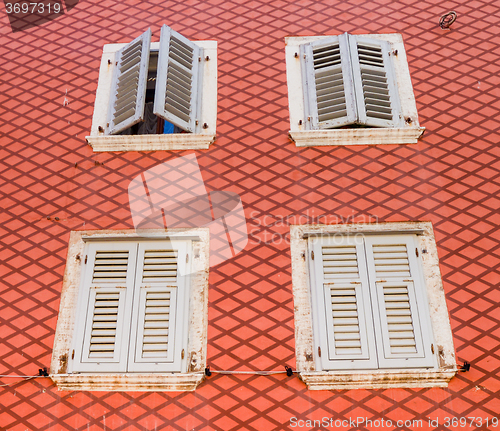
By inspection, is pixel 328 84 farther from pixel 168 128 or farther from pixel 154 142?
pixel 154 142

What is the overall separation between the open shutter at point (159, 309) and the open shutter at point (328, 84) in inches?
92.4

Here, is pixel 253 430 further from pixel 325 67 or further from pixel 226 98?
pixel 325 67

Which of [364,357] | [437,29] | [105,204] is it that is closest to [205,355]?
[364,357]

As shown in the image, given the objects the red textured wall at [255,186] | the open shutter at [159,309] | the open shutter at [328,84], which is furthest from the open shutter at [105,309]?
the open shutter at [328,84]

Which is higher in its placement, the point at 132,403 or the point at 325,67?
the point at 325,67

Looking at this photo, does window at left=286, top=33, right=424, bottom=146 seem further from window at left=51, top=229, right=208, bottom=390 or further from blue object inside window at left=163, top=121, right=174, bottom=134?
window at left=51, top=229, right=208, bottom=390

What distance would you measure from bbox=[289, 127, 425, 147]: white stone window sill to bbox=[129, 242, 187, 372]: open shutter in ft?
6.34

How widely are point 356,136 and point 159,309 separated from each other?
3027 mm

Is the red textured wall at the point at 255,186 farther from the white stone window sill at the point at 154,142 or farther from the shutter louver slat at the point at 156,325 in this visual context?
the shutter louver slat at the point at 156,325

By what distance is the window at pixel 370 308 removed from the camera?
5.20 metres

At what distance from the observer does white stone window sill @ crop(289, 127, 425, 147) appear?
6.43 meters

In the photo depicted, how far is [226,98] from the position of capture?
691 cm

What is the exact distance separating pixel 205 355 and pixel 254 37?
14.2ft

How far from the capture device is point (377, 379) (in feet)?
16.9
